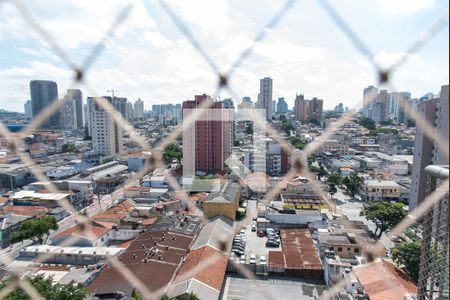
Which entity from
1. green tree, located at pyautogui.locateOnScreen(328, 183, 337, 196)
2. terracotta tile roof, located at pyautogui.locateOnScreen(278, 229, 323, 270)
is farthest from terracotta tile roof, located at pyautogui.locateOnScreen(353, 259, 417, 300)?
green tree, located at pyautogui.locateOnScreen(328, 183, 337, 196)

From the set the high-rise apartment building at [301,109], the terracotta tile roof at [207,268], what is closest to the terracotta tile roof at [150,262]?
the terracotta tile roof at [207,268]

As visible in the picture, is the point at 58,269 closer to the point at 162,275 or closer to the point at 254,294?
the point at 162,275

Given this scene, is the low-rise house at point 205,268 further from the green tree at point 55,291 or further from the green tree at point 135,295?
the green tree at point 55,291

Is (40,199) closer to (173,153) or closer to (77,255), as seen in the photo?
(77,255)

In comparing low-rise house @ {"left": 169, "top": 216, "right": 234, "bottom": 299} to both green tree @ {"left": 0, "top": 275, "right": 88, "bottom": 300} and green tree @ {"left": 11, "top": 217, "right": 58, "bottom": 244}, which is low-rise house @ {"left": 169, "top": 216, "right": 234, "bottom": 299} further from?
green tree @ {"left": 11, "top": 217, "right": 58, "bottom": 244}

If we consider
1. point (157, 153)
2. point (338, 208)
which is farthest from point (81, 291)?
point (338, 208)

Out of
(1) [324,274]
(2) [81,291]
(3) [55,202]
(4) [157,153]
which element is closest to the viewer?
→ (4) [157,153]
